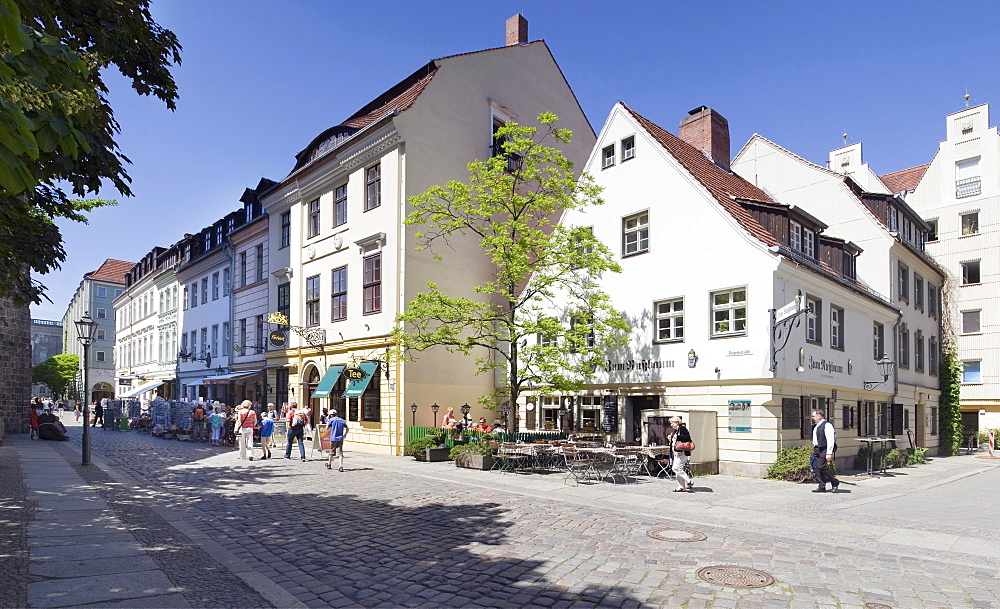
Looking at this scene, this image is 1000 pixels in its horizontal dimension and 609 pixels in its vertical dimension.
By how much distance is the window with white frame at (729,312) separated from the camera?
1830 centimetres

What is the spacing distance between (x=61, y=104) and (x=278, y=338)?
26.2 metres

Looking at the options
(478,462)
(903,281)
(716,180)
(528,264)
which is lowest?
(478,462)

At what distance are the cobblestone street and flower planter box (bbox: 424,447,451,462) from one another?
366 centimetres

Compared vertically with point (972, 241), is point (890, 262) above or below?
below

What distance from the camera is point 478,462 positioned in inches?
730

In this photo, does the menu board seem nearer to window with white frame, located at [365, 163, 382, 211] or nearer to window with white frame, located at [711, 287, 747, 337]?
window with white frame, located at [711, 287, 747, 337]

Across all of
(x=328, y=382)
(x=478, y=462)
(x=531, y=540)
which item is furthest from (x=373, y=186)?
(x=531, y=540)

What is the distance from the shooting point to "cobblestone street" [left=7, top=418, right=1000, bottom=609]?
7.05 metres

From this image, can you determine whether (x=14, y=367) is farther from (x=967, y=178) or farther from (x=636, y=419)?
(x=967, y=178)

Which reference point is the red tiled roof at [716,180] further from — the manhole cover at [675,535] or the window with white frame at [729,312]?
the manhole cover at [675,535]

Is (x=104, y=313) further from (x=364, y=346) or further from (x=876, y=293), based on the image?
(x=876, y=293)

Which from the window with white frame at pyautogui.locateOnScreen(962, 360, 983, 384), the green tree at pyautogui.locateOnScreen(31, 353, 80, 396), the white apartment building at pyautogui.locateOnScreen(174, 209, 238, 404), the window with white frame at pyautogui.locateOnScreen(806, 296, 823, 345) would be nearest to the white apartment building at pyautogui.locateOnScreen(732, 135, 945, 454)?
the window with white frame at pyautogui.locateOnScreen(806, 296, 823, 345)

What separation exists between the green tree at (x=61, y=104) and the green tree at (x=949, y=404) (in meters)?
34.8

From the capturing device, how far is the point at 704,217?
19.4m
